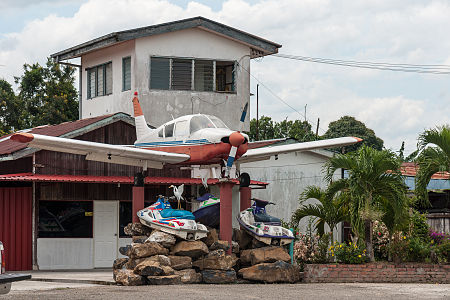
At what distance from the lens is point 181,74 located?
29125 mm

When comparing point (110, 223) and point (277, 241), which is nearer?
point (277, 241)

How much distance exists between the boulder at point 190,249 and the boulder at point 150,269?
0.76m

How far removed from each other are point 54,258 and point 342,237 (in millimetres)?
12329

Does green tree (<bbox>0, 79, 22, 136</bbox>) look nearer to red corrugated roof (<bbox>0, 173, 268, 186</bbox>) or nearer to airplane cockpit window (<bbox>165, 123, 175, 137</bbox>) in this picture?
red corrugated roof (<bbox>0, 173, 268, 186</bbox>)

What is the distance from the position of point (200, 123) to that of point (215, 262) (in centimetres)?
421

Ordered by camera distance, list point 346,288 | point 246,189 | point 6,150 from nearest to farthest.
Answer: point 346,288 < point 246,189 < point 6,150

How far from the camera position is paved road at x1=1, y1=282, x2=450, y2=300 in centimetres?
1437

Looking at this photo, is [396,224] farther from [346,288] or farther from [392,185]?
[346,288]

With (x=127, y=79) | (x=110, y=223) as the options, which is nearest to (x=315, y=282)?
(x=110, y=223)

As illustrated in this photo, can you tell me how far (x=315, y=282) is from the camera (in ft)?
59.6

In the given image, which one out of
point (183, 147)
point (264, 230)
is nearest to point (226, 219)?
point (264, 230)

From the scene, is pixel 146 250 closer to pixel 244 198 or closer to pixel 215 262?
pixel 215 262

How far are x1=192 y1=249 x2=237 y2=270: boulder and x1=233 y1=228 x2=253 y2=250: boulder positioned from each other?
1.25 m

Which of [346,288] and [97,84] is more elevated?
[97,84]
